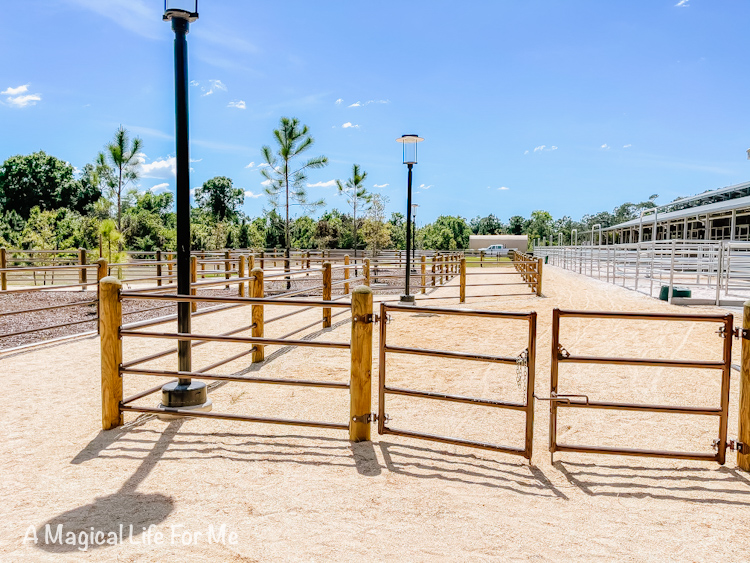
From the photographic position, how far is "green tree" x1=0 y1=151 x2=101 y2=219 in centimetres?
5288

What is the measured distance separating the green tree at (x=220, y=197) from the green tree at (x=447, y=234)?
2764 centimetres

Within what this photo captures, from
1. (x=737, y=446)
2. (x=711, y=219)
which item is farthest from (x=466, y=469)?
(x=711, y=219)

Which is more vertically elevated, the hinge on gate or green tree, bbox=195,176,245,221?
green tree, bbox=195,176,245,221

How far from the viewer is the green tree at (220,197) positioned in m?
72.9

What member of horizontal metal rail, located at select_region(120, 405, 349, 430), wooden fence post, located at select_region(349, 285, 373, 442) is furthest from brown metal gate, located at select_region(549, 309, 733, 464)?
horizontal metal rail, located at select_region(120, 405, 349, 430)

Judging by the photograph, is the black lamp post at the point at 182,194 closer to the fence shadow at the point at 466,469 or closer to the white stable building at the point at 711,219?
the fence shadow at the point at 466,469

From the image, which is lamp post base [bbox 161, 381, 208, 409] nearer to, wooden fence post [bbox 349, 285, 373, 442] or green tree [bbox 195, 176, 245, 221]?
wooden fence post [bbox 349, 285, 373, 442]

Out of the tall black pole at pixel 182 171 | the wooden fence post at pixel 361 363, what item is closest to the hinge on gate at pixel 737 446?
the wooden fence post at pixel 361 363

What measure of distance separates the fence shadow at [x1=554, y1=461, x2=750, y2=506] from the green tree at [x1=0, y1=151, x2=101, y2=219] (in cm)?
6050

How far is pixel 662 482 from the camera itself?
10.7ft

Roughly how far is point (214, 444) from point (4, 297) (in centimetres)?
1393

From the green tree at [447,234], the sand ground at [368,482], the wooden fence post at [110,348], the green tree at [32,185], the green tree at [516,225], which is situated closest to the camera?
the sand ground at [368,482]

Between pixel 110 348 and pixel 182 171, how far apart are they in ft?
4.95

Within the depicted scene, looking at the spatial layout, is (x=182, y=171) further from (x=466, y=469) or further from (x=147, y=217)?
(x=147, y=217)
